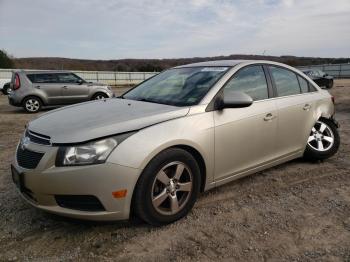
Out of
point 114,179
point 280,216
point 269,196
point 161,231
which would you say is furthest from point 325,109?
point 114,179

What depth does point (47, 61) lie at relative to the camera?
96.5 metres

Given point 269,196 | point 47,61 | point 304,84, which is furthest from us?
point 47,61

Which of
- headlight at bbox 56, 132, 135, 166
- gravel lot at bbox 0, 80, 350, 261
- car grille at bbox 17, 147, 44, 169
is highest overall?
headlight at bbox 56, 132, 135, 166

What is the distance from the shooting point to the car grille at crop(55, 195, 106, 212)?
10.00 feet

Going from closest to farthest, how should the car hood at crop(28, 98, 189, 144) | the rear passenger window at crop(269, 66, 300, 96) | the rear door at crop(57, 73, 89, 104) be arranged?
1. the car hood at crop(28, 98, 189, 144)
2. the rear passenger window at crop(269, 66, 300, 96)
3. the rear door at crop(57, 73, 89, 104)

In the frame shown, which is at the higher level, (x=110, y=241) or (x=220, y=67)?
(x=220, y=67)

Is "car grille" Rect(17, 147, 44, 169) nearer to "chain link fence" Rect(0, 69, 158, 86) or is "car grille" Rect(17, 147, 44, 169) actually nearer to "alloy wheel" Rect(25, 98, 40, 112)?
"alloy wheel" Rect(25, 98, 40, 112)

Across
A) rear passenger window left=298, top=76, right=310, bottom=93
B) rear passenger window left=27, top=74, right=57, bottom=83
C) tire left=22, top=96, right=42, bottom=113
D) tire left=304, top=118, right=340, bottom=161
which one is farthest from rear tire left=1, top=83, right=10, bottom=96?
tire left=304, top=118, right=340, bottom=161

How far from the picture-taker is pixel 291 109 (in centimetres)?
459

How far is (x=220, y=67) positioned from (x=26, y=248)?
2770mm

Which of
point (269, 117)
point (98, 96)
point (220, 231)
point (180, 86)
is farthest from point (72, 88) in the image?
point (220, 231)

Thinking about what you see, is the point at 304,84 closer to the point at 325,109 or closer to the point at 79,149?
the point at 325,109

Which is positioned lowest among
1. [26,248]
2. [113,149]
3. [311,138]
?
[26,248]

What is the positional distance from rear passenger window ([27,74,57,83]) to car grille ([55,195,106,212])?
37.1 ft
